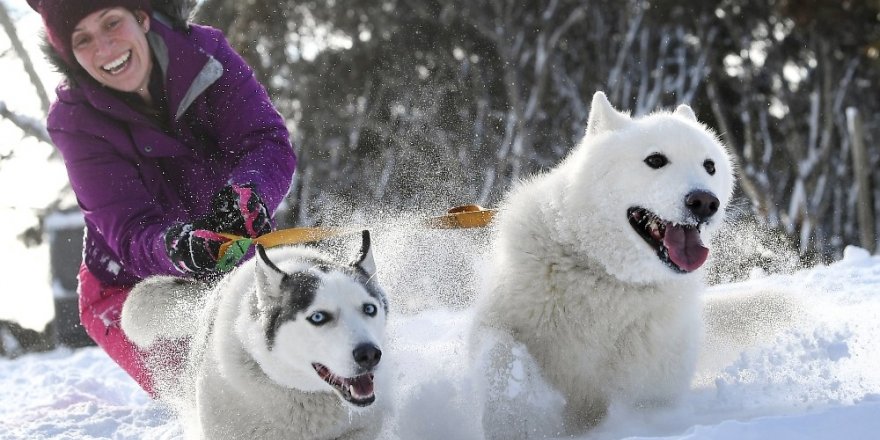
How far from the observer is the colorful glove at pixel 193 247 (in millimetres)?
3621

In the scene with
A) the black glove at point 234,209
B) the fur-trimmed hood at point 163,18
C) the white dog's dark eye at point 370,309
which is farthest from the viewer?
the fur-trimmed hood at point 163,18

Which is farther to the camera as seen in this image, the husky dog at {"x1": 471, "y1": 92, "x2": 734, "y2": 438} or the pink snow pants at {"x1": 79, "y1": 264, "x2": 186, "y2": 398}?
the pink snow pants at {"x1": 79, "y1": 264, "x2": 186, "y2": 398}

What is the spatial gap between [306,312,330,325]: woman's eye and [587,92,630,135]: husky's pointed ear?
137cm

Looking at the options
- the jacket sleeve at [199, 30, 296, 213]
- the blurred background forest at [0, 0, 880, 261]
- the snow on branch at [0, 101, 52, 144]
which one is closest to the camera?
the jacket sleeve at [199, 30, 296, 213]

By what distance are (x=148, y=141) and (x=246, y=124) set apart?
0.46 meters

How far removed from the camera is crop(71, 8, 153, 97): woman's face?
4.10m

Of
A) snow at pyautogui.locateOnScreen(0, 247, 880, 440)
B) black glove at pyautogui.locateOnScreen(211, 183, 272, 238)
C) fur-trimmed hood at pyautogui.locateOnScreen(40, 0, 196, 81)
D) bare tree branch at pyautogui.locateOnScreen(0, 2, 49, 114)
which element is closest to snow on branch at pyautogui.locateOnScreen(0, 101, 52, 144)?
bare tree branch at pyautogui.locateOnScreen(0, 2, 49, 114)

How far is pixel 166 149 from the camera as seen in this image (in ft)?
14.1

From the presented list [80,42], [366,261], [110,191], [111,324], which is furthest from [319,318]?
[80,42]

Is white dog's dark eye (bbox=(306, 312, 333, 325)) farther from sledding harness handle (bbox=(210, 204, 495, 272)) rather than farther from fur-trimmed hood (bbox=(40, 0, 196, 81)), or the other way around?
fur-trimmed hood (bbox=(40, 0, 196, 81))

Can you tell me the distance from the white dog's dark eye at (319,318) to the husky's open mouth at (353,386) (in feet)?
0.46

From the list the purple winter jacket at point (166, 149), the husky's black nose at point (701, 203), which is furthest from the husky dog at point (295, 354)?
the husky's black nose at point (701, 203)

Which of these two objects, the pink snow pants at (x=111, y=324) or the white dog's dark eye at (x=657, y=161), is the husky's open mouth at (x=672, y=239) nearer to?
the white dog's dark eye at (x=657, y=161)

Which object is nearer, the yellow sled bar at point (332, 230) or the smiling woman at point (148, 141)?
the yellow sled bar at point (332, 230)
